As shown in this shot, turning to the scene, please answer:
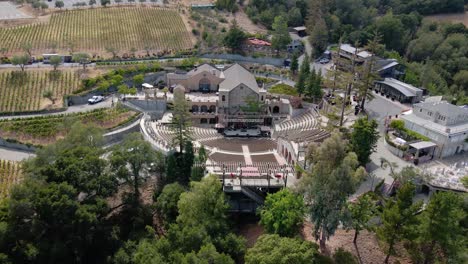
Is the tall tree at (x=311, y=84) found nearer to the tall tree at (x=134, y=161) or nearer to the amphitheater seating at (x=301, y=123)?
the amphitheater seating at (x=301, y=123)

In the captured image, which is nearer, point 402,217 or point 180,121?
point 402,217

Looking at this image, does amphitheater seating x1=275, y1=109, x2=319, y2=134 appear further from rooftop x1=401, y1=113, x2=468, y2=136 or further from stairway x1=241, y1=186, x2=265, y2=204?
stairway x1=241, y1=186, x2=265, y2=204

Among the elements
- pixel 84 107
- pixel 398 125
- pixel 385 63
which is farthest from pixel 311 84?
pixel 84 107

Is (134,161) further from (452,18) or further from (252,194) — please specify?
(452,18)

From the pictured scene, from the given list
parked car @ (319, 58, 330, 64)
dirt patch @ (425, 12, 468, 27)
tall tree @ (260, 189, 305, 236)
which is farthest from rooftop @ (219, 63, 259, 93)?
dirt patch @ (425, 12, 468, 27)

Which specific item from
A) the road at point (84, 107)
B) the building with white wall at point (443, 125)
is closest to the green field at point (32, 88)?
the road at point (84, 107)
